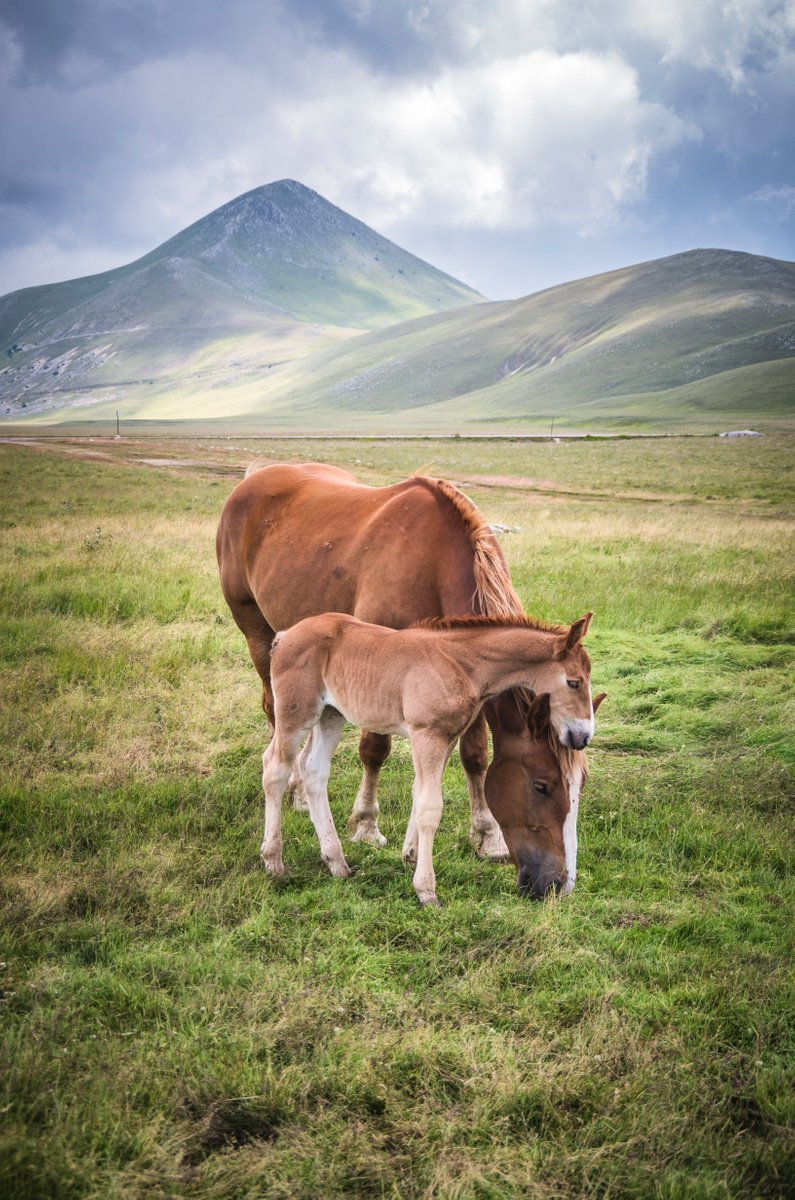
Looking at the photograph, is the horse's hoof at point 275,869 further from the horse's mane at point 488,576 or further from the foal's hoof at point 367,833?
the horse's mane at point 488,576

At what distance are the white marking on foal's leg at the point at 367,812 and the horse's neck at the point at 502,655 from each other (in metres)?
1.51

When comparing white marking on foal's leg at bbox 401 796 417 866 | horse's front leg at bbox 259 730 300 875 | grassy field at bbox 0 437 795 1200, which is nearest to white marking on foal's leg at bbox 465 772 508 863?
grassy field at bbox 0 437 795 1200

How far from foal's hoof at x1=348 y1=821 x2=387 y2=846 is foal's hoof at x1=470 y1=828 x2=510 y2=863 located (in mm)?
731

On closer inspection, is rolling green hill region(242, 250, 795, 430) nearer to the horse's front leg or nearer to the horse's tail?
the horse's tail

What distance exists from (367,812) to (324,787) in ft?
2.20

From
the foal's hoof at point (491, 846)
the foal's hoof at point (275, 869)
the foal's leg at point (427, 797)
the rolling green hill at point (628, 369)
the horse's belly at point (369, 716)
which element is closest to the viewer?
the foal's leg at point (427, 797)

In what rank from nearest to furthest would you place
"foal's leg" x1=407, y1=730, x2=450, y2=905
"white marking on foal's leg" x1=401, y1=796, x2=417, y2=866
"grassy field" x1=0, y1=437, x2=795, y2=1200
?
"grassy field" x1=0, y1=437, x2=795, y2=1200, "foal's leg" x1=407, y1=730, x2=450, y2=905, "white marking on foal's leg" x1=401, y1=796, x2=417, y2=866

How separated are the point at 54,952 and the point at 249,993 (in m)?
1.21

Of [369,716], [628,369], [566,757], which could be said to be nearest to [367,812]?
[369,716]

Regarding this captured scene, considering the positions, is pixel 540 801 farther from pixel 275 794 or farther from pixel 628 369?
pixel 628 369

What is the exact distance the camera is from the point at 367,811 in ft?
18.8

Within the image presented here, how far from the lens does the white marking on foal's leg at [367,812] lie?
569 centimetres

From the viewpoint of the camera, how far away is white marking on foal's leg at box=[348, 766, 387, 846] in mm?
5688

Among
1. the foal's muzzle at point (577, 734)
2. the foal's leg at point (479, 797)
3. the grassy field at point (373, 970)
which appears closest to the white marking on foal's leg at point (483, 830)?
the foal's leg at point (479, 797)
